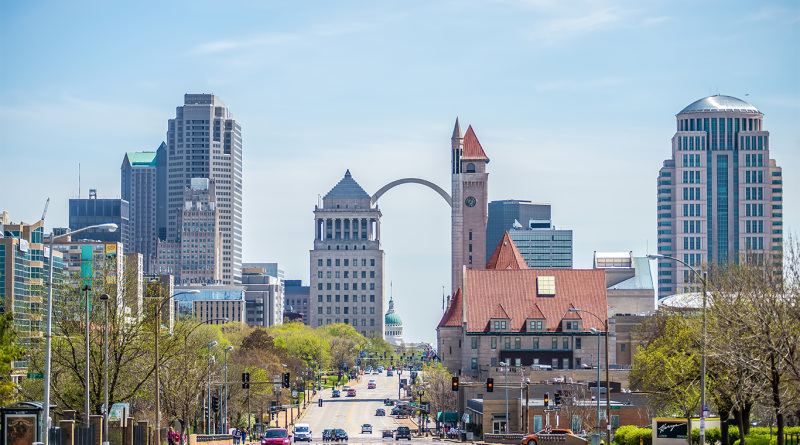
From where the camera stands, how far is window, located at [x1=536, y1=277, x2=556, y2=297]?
141500 millimetres

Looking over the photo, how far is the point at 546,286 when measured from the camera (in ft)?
467

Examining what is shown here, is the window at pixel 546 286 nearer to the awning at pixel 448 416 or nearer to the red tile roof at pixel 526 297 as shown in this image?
the red tile roof at pixel 526 297

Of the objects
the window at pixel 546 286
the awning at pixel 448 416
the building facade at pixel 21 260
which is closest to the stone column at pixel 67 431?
the awning at pixel 448 416

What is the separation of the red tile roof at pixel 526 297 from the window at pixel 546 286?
0.50 metres

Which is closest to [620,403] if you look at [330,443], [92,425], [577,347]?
[330,443]

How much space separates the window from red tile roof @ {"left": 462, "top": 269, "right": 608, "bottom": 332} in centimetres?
50

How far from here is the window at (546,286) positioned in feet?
464

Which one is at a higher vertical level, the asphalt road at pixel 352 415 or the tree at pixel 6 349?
the tree at pixel 6 349

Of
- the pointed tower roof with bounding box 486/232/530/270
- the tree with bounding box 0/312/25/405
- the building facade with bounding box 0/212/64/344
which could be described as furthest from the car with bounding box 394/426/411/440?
the pointed tower roof with bounding box 486/232/530/270

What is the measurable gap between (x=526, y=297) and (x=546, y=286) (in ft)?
10.5

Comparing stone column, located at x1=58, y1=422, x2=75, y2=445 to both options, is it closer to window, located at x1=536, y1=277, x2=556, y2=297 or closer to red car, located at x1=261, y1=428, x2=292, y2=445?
red car, located at x1=261, y1=428, x2=292, y2=445

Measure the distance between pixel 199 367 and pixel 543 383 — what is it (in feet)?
136

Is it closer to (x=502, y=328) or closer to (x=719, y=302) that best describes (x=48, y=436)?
(x=719, y=302)

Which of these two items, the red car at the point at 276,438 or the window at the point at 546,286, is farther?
the window at the point at 546,286
